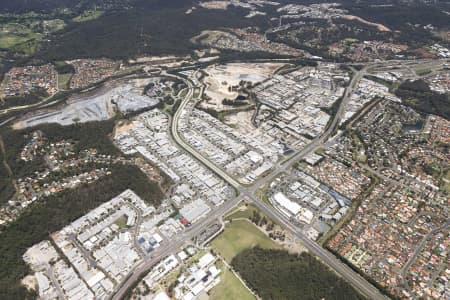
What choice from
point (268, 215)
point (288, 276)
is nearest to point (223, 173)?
point (268, 215)

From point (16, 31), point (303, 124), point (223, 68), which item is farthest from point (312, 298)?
point (16, 31)

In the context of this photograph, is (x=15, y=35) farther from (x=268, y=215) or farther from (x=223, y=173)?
(x=268, y=215)

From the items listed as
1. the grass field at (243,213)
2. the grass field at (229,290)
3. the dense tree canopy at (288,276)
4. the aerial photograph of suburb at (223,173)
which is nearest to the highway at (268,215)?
the aerial photograph of suburb at (223,173)

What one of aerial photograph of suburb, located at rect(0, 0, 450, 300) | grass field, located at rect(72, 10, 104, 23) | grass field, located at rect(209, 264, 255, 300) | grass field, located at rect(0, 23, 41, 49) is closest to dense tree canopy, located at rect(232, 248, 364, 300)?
aerial photograph of suburb, located at rect(0, 0, 450, 300)

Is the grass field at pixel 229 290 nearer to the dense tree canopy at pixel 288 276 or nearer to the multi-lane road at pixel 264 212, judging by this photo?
the dense tree canopy at pixel 288 276

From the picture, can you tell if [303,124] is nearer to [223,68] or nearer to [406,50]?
[223,68]

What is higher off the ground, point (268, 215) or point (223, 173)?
point (223, 173)
